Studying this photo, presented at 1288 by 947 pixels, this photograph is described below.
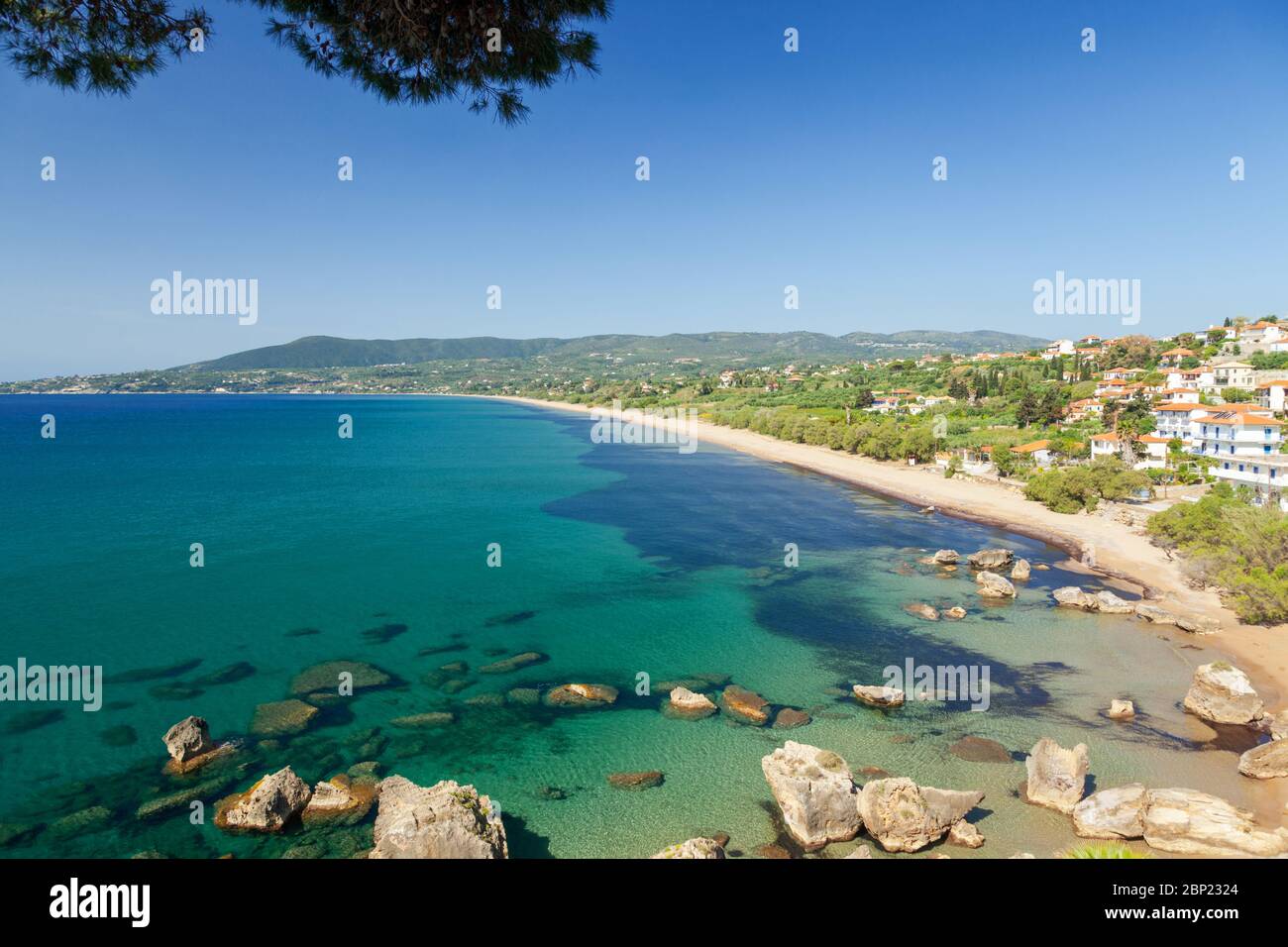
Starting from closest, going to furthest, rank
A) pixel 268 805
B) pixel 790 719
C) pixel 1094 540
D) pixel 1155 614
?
1. pixel 268 805
2. pixel 790 719
3. pixel 1155 614
4. pixel 1094 540

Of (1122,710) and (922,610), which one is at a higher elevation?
(922,610)

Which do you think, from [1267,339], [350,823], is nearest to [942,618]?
[350,823]

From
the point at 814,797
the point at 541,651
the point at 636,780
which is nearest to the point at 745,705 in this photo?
the point at 636,780

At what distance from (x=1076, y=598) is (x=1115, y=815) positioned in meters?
14.3

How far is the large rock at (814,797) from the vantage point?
10.8m

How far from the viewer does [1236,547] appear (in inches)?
890

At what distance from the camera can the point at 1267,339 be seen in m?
78.1

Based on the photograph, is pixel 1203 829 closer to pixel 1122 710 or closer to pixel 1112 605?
pixel 1122 710

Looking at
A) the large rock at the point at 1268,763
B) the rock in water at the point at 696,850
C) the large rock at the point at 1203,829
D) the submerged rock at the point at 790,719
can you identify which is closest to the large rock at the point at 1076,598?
the large rock at the point at 1268,763

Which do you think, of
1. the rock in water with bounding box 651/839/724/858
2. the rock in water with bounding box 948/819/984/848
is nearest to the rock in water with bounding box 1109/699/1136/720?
the rock in water with bounding box 948/819/984/848
